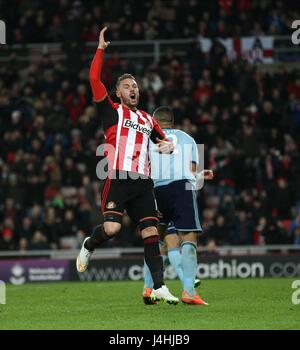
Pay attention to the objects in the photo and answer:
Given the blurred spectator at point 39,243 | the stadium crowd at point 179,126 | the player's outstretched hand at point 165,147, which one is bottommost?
the player's outstretched hand at point 165,147

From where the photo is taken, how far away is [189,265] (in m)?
11.2

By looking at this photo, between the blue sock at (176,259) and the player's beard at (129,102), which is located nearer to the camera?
the player's beard at (129,102)

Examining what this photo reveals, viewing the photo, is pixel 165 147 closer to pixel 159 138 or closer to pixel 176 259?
pixel 159 138

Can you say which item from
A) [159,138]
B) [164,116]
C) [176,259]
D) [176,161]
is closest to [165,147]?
[159,138]

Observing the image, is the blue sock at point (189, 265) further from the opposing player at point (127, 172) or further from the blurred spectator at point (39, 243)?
the blurred spectator at point (39, 243)

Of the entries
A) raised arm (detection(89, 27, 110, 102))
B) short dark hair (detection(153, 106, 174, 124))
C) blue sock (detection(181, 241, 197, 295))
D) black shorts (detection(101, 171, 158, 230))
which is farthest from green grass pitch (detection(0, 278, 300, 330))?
raised arm (detection(89, 27, 110, 102))

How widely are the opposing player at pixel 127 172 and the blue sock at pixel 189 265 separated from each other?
56cm

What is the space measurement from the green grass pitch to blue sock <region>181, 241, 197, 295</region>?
0.25 meters

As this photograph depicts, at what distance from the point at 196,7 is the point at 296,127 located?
15.3 feet

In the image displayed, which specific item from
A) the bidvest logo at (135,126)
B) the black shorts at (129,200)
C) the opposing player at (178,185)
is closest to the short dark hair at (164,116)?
the opposing player at (178,185)

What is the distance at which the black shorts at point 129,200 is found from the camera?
1070 cm

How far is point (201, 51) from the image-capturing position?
950 inches

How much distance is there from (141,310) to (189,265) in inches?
32.0
